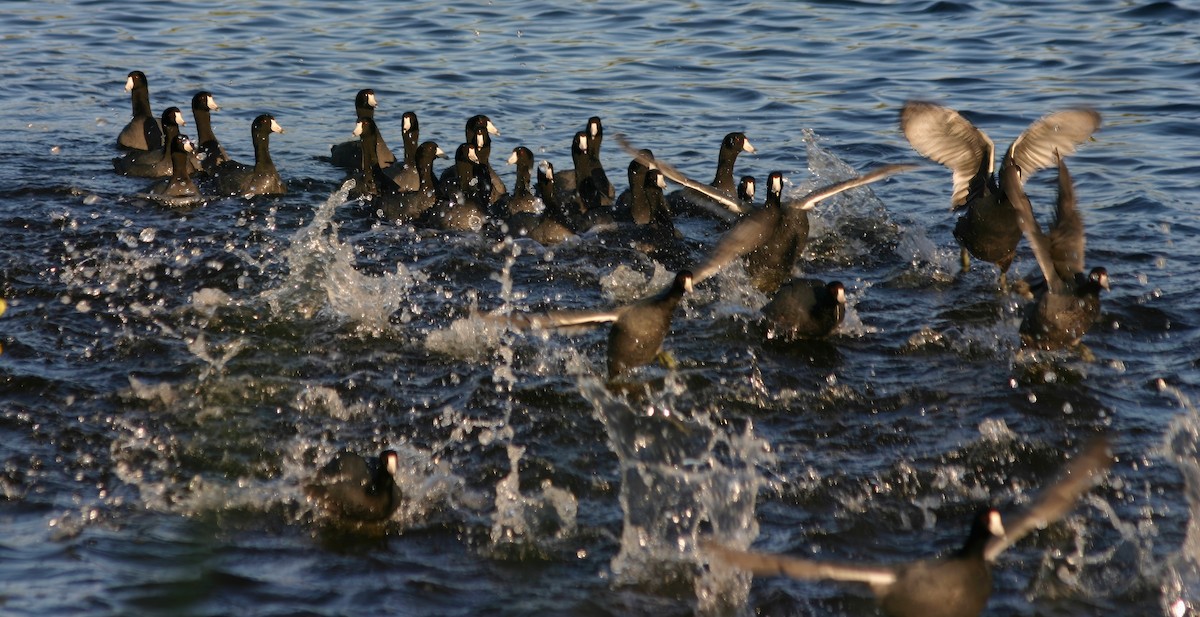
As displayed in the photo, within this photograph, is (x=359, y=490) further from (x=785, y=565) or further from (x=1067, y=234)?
(x=1067, y=234)

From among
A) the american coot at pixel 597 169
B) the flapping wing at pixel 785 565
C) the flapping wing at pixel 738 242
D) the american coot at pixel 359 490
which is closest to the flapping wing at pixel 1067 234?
the flapping wing at pixel 738 242

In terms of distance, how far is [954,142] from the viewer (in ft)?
30.3

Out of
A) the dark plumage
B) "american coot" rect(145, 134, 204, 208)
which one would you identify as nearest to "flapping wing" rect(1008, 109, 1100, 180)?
the dark plumage

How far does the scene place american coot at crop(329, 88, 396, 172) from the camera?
37.0 feet

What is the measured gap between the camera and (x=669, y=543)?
589 cm

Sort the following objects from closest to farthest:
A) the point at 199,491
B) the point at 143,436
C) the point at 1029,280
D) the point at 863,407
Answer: the point at 199,491 → the point at 143,436 → the point at 863,407 → the point at 1029,280

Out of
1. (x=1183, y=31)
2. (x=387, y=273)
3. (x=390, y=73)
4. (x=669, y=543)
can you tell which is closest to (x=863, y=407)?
(x=669, y=543)

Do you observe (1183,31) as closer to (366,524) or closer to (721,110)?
(721,110)

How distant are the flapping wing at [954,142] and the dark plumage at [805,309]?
1717mm

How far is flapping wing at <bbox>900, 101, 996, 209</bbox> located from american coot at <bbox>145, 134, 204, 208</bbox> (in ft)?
16.7

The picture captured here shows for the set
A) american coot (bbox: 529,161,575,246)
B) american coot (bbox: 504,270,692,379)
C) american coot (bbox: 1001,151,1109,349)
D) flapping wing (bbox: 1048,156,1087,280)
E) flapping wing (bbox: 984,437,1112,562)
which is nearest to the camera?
flapping wing (bbox: 984,437,1112,562)

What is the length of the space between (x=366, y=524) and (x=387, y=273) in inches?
117

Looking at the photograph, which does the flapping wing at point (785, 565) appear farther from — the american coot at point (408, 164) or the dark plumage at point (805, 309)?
the american coot at point (408, 164)

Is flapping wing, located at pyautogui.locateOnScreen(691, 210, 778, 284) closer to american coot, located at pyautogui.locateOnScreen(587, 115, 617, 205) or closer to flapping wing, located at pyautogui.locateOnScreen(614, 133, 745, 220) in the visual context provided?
flapping wing, located at pyautogui.locateOnScreen(614, 133, 745, 220)
